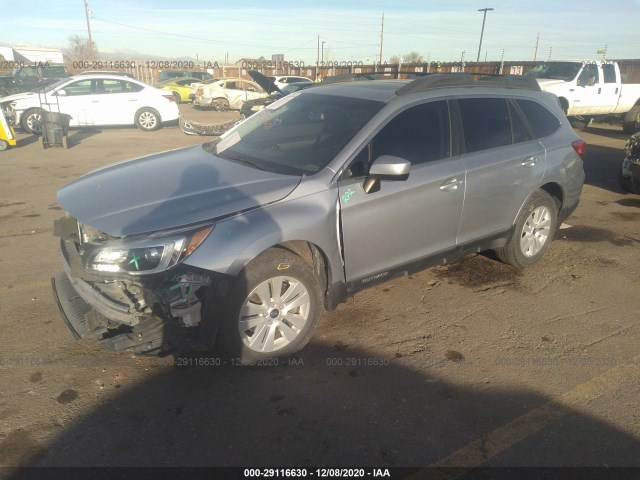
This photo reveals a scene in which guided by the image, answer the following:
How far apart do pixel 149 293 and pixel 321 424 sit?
1.25m

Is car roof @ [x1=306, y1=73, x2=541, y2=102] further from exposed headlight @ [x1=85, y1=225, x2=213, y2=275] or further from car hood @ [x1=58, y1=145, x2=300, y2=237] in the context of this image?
exposed headlight @ [x1=85, y1=225, x2=213, y2=275]

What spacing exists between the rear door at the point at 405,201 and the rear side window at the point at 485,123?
234 mm

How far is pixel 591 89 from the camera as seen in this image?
14766 mm

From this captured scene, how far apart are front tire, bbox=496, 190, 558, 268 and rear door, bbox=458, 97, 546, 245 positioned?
0.56ft

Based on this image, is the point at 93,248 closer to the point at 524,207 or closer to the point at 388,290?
the point at 388,290

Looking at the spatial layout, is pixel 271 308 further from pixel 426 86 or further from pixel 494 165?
pixel 494 165

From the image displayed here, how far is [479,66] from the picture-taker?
24641 millimetres

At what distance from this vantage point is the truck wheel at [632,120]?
1544 cm

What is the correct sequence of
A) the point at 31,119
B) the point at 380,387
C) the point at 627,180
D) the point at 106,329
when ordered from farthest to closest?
the point at 31,119, the point at 627,180, the point at 380,387, the point at 106,329

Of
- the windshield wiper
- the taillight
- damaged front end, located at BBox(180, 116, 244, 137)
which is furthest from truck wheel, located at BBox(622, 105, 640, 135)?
the windshield wiper

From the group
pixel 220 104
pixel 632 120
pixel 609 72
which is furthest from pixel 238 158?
pixel 220 104

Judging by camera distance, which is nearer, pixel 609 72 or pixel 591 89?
pixel 591 89

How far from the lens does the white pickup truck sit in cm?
1445

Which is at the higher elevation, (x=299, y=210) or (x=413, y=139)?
(x=413, y=139)
